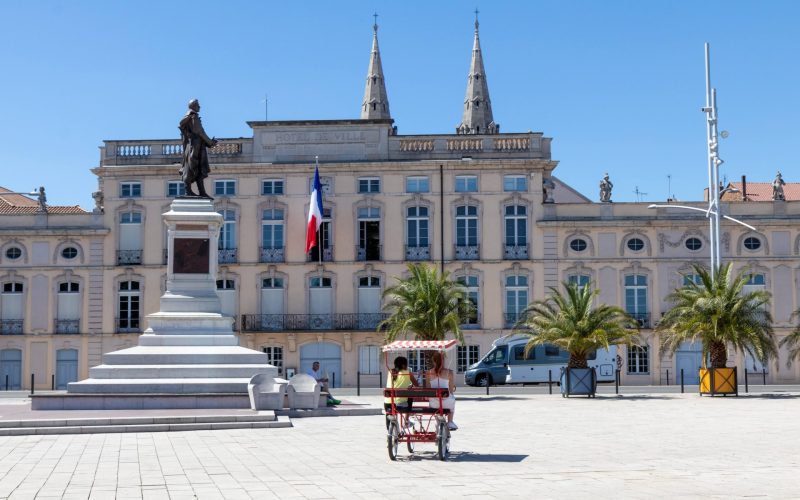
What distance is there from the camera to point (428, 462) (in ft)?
53.1

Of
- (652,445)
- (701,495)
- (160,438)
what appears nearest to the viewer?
(701,495)

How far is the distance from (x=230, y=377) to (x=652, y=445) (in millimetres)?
12522

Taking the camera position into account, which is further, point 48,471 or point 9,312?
point 9,312

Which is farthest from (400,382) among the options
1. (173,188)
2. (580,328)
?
(173,188)

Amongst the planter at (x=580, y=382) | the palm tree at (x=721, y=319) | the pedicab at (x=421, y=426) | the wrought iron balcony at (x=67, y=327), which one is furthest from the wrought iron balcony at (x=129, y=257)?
the pedicab at (x=421, y=426)

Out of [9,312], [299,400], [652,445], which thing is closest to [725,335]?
[299,400]

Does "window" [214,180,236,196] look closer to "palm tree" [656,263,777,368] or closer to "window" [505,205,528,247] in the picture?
"window" [505,205,528,247]

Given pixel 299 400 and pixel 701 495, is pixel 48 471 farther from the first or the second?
pixel 299 400

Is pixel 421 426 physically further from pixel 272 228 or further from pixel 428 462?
pixel 272 228

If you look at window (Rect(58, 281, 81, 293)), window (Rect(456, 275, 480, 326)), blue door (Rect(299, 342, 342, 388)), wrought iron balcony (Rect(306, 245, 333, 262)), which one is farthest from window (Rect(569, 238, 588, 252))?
window (Rect(58, 281, 81, 293))

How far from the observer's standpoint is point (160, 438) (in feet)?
67.4

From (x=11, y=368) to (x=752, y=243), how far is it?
117ft

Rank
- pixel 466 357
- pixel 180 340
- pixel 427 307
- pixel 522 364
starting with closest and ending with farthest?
pixel 180 340
pixel 427 307
pixel 522 364
pixel 466 357

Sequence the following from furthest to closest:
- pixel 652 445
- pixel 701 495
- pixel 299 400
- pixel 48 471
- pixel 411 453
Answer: pixel 299 400
pixel 652 445
pixel 411 453
pixel 48 471
pixel 701 495
